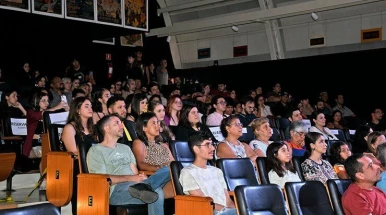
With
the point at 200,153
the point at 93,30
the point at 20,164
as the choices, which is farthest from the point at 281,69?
the point at 200,153

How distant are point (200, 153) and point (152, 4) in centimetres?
1221

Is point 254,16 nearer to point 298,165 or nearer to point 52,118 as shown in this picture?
point 52,118

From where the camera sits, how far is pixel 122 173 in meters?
4.38

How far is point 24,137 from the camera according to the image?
6555 millimetres

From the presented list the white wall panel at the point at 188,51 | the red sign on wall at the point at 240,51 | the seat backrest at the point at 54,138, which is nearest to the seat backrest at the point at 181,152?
the seat backrest at the point at 54,138

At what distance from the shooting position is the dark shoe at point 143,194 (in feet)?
12.4

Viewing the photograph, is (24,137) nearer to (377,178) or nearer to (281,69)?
(377,178)

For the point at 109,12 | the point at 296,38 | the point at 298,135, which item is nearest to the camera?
the point at 298,135

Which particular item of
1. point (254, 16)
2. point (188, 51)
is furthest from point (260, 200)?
point (188, 51)

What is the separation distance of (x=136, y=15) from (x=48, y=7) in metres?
2.27

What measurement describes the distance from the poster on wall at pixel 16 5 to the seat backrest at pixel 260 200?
23.2 feet


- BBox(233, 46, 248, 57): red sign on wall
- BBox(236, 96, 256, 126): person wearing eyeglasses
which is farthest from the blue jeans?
BBox(233, 46, 248, 57): red sign on wall

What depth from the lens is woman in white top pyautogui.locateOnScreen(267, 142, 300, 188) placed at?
14.6 ft

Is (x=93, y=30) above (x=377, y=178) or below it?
above
